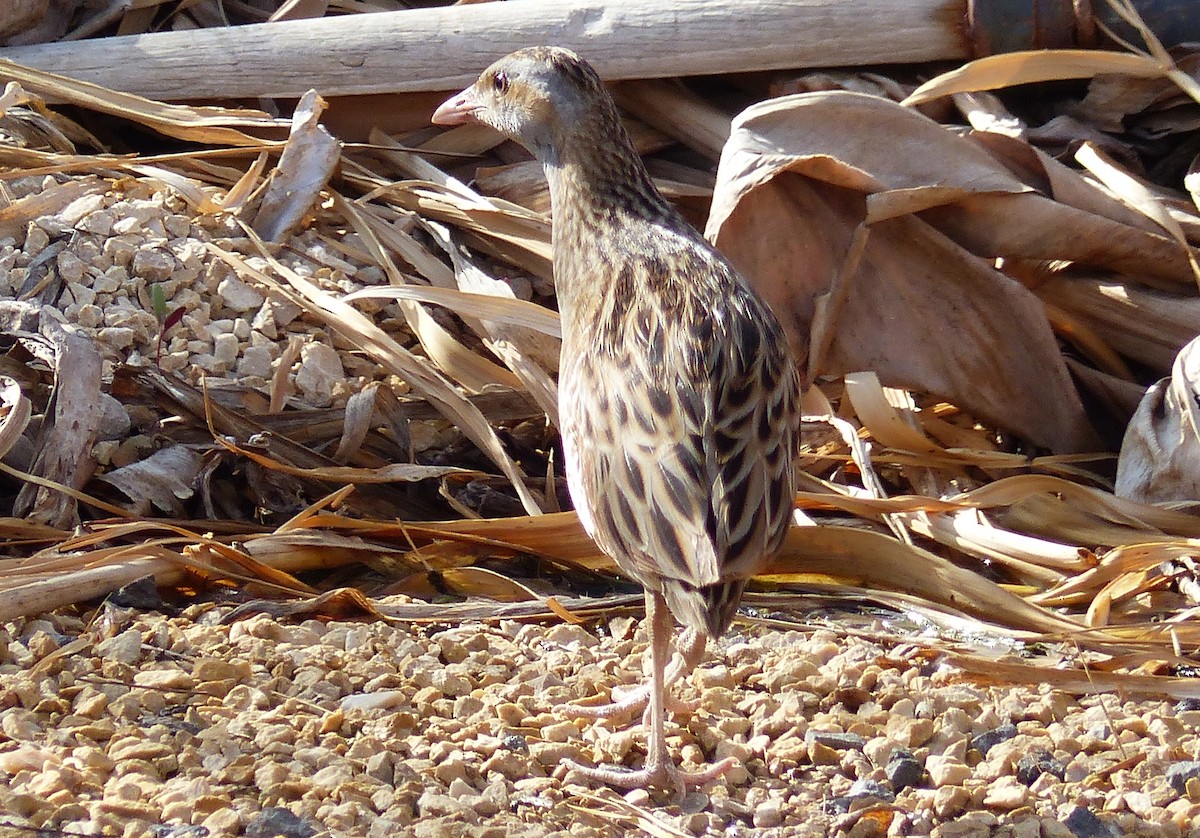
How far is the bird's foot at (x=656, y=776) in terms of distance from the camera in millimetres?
3219

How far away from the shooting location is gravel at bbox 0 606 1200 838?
2.88m

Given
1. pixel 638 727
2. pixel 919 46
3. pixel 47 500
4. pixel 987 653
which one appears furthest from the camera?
pixel 919 46

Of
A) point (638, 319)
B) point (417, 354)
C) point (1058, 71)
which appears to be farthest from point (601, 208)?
point (1058, 71)

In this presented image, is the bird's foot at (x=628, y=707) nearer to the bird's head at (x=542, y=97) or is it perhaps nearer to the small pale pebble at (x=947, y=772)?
the small pale pebble at (x=947, y=772)

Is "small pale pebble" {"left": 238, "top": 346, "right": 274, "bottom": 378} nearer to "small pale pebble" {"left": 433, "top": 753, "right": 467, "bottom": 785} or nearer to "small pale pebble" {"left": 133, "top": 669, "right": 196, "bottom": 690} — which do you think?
"small pale pebble" {"left": 133, "top": 669, "right": 196, "bottom": 690}

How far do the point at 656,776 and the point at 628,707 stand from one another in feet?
0.99

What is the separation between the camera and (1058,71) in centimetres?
508

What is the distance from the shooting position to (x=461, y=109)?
452cm

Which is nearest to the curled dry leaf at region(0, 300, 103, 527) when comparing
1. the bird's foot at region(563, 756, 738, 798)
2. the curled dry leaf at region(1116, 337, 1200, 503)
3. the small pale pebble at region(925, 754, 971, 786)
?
the bird's foot at region(563, 756, 738, 798)

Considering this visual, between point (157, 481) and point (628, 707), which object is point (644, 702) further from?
point (157, 481)

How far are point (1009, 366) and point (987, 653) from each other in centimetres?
135

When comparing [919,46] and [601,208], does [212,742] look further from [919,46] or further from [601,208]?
[919,46]

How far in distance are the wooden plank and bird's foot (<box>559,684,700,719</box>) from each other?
9.02 feet

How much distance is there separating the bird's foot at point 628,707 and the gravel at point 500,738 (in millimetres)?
31
